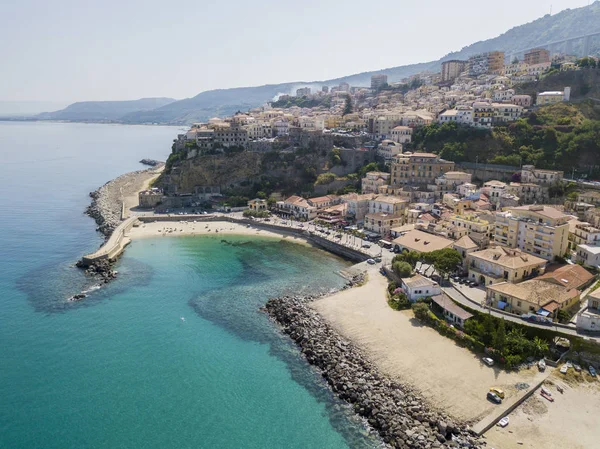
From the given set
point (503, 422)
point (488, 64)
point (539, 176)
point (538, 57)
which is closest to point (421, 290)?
point (503, 422)


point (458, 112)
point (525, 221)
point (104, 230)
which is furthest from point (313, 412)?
point (458, 112)

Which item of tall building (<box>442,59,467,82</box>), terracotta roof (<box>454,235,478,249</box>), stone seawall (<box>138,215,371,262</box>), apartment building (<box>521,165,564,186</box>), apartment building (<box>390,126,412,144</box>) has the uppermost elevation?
tall building (<box>442,59,467,82</box>)

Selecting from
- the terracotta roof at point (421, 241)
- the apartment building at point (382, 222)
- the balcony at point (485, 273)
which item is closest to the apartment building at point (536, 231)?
the terracotta roof at point (421, 241)

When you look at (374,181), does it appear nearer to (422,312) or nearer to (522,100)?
(522,100)

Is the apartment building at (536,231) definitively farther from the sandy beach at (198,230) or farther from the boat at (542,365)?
the sandy beach at (198,230)

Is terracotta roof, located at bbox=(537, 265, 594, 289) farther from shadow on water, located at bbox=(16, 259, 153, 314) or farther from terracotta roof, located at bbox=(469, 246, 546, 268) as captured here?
shadow on water, located at bbox=(16, 259, 153, 314)

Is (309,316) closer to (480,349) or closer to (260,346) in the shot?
(260,346)

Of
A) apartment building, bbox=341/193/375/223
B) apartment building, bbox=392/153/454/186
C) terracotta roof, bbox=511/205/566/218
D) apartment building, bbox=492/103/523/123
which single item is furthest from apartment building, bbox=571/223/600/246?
apartment building, bbox=492/103/523/123
